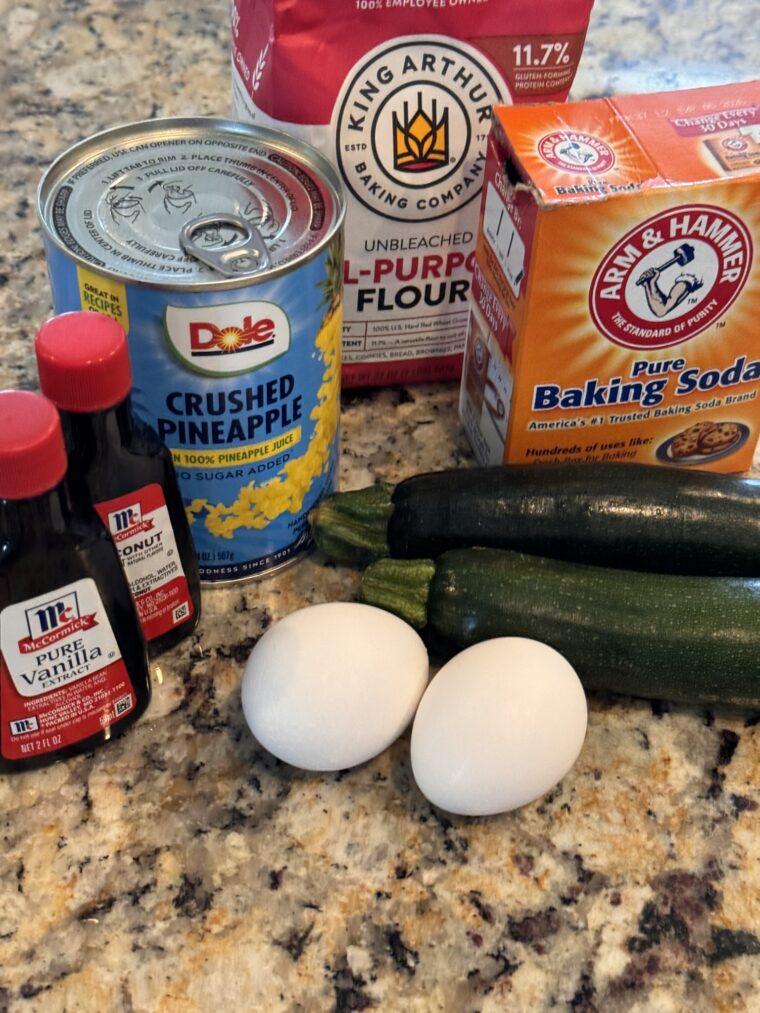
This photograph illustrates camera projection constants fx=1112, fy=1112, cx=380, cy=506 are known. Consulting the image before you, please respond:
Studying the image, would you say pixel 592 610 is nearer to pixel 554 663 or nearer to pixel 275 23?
pixel 554 663

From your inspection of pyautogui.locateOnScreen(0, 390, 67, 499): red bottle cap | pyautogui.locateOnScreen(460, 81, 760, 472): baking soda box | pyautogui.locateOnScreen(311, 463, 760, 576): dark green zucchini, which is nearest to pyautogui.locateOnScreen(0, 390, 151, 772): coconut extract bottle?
pyautogui.locateOnScreen(0, 390, 67, 499): red bottle cap

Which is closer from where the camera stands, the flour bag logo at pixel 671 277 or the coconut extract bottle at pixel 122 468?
the coconut extract bottle at pixel 122 468

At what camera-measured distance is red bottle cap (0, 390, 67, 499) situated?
621 millimetres

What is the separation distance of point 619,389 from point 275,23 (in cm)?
41

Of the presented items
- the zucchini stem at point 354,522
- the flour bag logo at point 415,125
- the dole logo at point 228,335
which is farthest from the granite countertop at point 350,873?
the flour bag logo at point 415,125

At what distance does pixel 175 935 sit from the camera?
2.37 ft

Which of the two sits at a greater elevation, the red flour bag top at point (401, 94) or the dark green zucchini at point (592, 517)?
the red flour bag top at point (401, 94)

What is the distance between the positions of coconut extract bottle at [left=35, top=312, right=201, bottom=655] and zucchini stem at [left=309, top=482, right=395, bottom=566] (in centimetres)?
12

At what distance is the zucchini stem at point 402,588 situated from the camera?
0.85m

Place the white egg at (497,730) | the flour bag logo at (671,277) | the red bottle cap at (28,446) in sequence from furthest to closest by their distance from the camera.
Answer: the flour bag logo at (671,277)
the white egg at (497,730)
the red bottle cap at (28,446)

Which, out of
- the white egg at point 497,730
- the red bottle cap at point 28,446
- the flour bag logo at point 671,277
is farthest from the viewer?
the flour bag logo at point 671,277

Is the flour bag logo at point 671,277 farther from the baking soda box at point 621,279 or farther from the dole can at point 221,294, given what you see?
the dole can at point 221,294

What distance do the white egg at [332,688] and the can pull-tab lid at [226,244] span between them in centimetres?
25

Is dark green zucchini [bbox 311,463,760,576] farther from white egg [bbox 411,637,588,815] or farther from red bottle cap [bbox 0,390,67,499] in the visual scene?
red bottle cap [bbox 0,390,67,499]
